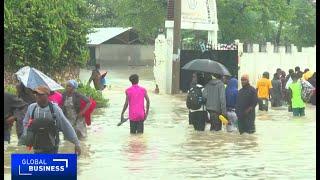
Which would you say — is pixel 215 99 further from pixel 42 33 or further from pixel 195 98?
pixel 42 33

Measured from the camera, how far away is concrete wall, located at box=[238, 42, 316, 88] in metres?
32.8

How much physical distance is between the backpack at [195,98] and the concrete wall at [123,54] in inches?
1870

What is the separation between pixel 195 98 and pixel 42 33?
276 inches

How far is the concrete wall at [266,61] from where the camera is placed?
32812 mm

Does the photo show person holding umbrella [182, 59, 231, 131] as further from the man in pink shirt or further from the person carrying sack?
the person carrying sack

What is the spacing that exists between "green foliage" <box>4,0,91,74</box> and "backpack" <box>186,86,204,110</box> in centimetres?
656

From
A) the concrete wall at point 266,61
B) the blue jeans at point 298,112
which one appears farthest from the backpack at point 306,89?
the concrete wall at point 266,61

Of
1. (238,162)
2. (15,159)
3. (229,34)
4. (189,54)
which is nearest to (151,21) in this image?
(229,34)

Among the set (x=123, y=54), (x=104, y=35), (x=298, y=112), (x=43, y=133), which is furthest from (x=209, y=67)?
(x=123, y=54)

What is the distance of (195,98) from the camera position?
15.5 m

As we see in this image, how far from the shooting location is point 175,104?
23844mm

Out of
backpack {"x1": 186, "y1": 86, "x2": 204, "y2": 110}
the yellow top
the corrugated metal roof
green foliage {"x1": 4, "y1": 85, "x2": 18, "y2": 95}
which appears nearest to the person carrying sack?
backpack {"x1": 186, "y1": 86, "x2": 204, "y2": 110}

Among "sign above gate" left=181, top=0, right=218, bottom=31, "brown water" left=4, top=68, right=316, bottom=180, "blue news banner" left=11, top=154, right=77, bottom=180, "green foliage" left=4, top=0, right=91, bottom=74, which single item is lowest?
"brown water" left=4, top=68, right=316, bottom=180

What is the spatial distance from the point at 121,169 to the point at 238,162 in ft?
6.46
